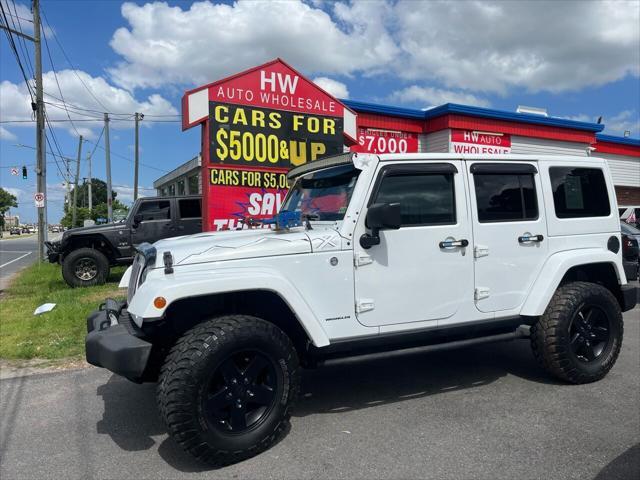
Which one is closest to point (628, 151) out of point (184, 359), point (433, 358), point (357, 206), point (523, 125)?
point (523, 125)

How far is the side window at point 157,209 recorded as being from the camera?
1138cm

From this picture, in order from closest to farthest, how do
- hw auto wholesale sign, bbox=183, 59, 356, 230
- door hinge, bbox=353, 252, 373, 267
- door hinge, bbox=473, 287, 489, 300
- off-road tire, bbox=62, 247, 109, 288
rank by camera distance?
door hinge, bbox=353, 252, 373, 267 < door hinge, bbox=473, 287, 489, 300 < hw auto wholesale sign, bbox=183, 59, 356, 230 < off-road tire, bbox=62, 247, 109, 288

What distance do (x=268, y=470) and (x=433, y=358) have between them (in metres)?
2.75

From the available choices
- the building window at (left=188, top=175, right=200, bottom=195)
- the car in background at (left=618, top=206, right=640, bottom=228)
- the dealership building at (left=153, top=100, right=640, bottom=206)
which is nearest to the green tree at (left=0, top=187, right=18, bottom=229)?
the building window at (left=188, top=175, right=200, bottom=195)

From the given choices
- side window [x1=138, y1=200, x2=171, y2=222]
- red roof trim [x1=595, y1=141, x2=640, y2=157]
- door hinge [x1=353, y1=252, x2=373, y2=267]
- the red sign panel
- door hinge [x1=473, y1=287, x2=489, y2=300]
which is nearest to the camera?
door hinge [x1=353, y1=252, x2=373, y2=267]

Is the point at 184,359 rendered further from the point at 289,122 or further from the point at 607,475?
the point at 289,122

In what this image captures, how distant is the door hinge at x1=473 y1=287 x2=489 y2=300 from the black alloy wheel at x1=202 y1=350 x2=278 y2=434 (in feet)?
5.72

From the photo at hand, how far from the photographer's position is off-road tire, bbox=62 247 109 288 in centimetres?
1065

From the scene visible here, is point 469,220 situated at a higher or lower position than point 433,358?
higher

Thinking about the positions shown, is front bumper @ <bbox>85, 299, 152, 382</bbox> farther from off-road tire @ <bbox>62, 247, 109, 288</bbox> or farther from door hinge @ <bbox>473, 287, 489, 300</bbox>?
off-road tire @ <bbox>62, 247, 109, 288</bbox>

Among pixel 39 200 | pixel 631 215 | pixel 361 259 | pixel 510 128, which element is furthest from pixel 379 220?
pixel 39 200

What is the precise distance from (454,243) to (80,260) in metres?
9.19

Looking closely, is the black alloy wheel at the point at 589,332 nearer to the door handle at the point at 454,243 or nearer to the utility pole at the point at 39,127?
the door handle at the point at 454,243

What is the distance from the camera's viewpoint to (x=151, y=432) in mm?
3693
